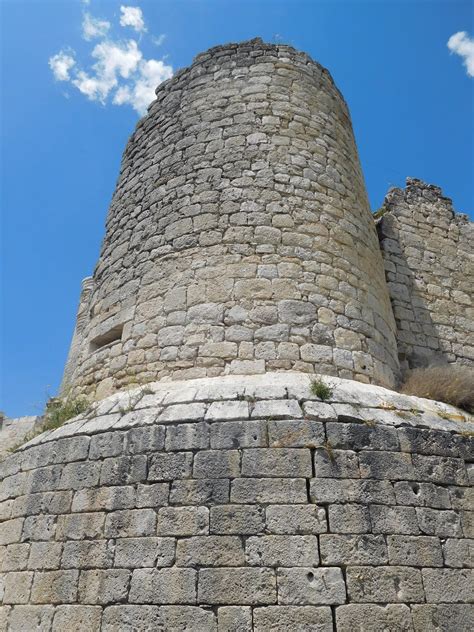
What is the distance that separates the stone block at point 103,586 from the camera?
344cm

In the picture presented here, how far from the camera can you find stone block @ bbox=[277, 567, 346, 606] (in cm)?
323

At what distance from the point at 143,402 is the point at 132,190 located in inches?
131

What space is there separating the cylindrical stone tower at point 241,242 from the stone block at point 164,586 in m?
1.67

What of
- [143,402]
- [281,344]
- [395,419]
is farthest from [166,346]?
[395,419]

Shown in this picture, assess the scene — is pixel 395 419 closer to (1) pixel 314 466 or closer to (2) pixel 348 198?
(1) pixel 314 466

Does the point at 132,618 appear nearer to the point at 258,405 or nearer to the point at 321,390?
the point at 258,405

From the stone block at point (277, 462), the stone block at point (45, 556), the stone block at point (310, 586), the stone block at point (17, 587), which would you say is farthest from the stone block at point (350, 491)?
the stone block at point (17, 587)

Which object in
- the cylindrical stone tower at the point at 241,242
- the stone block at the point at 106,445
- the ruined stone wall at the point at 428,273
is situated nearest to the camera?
the stone block at the point at 106,445

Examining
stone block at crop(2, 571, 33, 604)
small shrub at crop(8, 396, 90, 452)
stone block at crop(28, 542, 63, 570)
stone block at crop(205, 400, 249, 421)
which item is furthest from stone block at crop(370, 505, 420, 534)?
small shrub at crop(8, 396, 90, 452)

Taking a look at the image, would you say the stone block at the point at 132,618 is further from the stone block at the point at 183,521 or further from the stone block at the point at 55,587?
the stone block at the point at 183,521

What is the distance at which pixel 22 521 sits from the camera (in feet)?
13.7

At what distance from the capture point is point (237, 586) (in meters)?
3.28

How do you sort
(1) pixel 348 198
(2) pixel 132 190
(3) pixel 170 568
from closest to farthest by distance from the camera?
(3) pixel 170 568, (1) pixel 348 198, (2) pixel 132 190

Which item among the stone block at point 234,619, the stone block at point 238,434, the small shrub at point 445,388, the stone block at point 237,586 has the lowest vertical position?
the stone block at point 234,619
